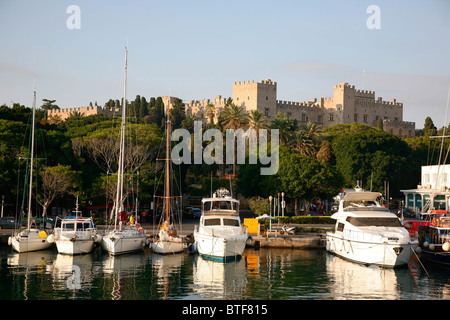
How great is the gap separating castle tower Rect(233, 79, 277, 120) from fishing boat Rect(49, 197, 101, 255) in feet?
246

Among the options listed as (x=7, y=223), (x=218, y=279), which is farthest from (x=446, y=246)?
(x=7, y=223)

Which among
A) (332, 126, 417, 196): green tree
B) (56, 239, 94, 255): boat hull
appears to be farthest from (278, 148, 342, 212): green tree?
(56, 239, 94, 255): boat hull

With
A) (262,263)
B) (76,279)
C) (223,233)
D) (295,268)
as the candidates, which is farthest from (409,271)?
(76,279)

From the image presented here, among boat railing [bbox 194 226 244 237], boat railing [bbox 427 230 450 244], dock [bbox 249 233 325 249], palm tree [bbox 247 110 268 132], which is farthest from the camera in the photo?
palm tree [bbox 247 110 268 132]

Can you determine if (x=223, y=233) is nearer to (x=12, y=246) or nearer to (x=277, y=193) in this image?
(x=12, y=246)

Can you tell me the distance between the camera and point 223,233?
121ft

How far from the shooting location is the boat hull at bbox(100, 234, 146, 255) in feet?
127

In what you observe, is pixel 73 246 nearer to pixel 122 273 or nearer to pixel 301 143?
pixel 122 273

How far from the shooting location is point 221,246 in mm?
Result: 36031

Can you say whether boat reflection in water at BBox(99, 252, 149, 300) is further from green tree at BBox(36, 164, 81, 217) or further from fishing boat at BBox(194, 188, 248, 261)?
green tree at BBox(36, 164, 81, 217)

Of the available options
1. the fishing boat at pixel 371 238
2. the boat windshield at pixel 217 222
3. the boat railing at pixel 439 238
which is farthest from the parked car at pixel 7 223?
the boat railing at pixel 439 238

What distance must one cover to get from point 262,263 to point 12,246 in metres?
17.6

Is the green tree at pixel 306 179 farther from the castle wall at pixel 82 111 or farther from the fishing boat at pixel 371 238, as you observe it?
the castle wall at pixel 82 111

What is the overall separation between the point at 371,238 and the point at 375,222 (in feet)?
6.56
